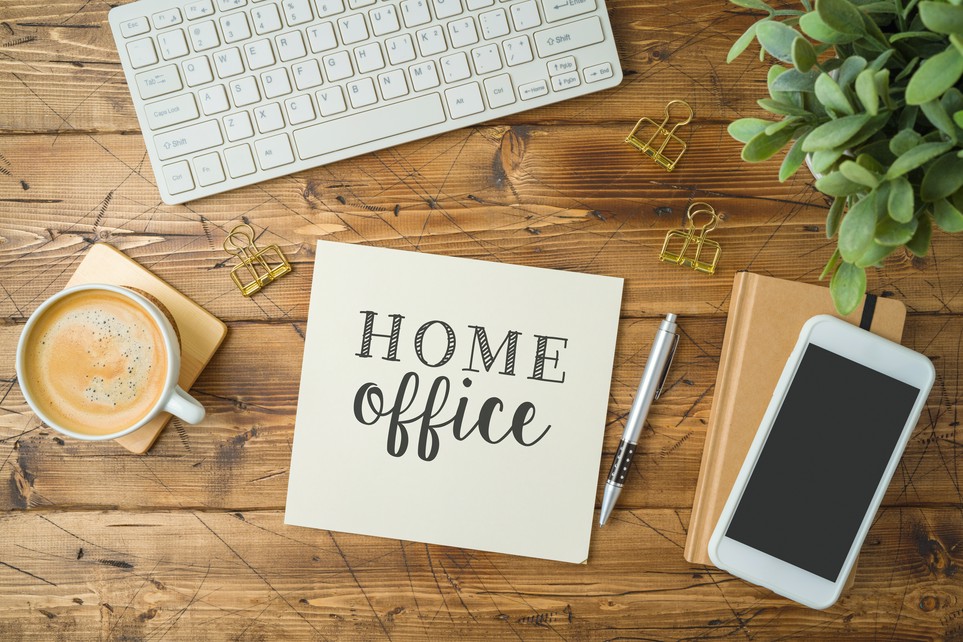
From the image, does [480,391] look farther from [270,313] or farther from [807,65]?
[807,65]

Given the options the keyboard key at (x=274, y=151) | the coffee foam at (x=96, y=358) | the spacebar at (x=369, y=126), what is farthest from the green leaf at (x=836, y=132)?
the coffee foam at (x=96, y=358)

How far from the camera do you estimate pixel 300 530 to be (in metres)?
0.73

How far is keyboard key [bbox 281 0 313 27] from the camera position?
69 centimetres

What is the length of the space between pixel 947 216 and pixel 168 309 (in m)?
0.70

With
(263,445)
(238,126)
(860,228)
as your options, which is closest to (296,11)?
(238,126)

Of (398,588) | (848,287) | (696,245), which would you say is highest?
(848,287)

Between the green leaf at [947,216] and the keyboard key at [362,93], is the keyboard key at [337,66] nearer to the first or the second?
the keyboard key at [362,93]

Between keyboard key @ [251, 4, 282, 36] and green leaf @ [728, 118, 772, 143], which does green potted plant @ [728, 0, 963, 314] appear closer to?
green leaf @ [728, 118, 772, 143]

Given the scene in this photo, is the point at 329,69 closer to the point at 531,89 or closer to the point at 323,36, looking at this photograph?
the point at 323,36

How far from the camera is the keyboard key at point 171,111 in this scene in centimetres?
69

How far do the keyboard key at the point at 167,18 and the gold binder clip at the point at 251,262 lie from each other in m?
0.22

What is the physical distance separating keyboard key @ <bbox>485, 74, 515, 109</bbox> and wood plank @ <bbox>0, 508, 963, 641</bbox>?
0.48 metres

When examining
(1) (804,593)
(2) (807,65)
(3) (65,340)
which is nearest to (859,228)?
(2) (807,65)

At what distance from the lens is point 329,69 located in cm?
69
